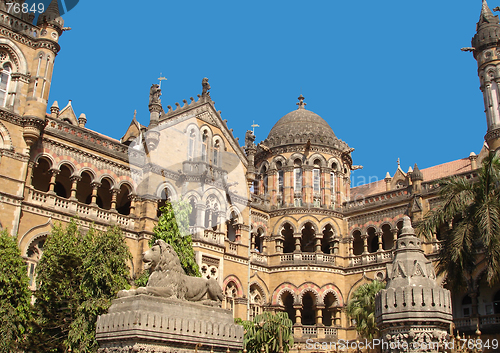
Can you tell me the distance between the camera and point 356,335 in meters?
33.0

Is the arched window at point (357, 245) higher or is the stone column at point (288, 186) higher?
the stone column at point (288, 186)

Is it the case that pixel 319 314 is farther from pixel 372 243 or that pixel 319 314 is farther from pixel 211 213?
pixel 211 213

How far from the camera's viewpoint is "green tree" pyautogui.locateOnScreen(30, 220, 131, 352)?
800 inches

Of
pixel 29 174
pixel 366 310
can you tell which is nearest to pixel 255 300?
pixel 366 310

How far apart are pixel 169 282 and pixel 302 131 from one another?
95.5 feet

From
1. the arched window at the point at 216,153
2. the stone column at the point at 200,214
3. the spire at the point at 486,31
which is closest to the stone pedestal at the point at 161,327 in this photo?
the stone column at the point at 200,214

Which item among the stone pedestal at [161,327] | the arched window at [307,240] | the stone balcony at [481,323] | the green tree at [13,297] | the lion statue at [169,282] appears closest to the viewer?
the stone pedestal at [161,327]

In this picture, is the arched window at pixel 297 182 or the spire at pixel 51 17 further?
the arched window at pixel 297 182

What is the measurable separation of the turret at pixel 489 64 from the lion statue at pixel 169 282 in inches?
1026

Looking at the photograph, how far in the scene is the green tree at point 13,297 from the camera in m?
18.9

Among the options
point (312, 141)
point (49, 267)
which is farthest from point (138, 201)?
point (312, 141)

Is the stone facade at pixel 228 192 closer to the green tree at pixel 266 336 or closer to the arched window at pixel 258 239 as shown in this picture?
the arched window at pixel 258 239

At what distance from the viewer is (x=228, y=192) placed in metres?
33.5

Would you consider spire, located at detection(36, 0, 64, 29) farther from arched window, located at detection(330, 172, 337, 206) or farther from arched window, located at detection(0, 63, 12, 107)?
arched window, located at detection(330, 172, 337, 206)
